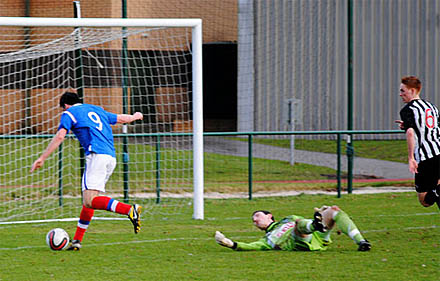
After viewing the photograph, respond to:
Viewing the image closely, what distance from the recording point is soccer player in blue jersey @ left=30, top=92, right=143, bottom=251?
778 cm

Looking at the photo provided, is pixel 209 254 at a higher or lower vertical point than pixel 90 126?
lower

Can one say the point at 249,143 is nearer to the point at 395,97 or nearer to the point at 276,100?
the point at 276,100

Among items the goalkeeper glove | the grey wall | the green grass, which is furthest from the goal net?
the goalkeeper glove

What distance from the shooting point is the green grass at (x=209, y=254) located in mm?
6297

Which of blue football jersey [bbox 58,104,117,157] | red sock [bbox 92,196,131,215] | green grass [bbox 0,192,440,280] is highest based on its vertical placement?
blue football jersey [bbox 58,104,117,157]

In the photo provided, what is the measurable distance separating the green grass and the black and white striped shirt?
1.02 m

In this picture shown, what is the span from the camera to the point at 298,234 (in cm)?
729

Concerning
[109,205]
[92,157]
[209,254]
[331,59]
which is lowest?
[209,254]

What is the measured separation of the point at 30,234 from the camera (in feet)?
30.0

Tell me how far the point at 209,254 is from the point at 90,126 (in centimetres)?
196

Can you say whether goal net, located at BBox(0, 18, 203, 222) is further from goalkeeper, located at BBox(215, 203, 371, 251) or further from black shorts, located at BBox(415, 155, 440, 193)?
black shorts, located at BBox(415, 155, 440, 193)

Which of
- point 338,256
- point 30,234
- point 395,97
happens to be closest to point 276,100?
point 395,97

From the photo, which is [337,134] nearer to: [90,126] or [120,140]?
[120,140]

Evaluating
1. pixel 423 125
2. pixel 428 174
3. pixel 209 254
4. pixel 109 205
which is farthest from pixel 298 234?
pixel 109 205
